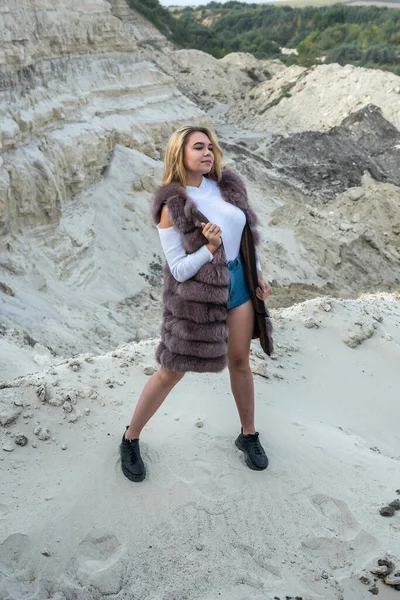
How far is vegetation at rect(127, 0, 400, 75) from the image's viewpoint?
35781mm

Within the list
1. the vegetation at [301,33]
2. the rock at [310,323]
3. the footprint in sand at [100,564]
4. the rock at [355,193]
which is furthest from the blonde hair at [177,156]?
the vegetation at [301,33]

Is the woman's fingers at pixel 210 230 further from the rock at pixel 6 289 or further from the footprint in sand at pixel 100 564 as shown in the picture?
the rock at pixel 6 289

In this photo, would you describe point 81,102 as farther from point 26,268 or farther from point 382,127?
point 382,127

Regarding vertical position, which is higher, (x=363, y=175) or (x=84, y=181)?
(x=84, y=181)

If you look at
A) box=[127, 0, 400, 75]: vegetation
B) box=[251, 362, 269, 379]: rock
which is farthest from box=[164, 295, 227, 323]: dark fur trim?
box=[127, 0, 400, 75]: vegetation

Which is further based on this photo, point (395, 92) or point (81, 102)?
point (395, 92)

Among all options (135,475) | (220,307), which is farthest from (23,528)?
(220,307)

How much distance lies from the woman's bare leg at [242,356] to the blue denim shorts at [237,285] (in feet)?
0.10

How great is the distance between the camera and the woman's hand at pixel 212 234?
2451mm

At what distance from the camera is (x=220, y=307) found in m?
2.61

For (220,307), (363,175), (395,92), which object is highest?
(220,307)

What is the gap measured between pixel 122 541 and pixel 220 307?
111cm

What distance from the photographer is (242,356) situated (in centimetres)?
282

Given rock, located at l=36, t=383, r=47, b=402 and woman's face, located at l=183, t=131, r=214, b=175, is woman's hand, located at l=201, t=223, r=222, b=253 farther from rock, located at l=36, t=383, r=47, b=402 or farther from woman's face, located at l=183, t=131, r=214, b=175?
rock, located at l=36, t=383, r=47, b=402
